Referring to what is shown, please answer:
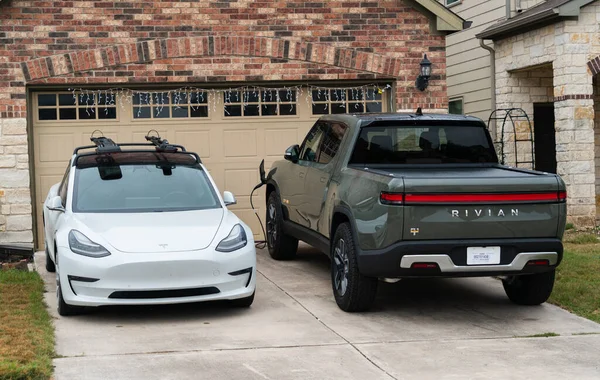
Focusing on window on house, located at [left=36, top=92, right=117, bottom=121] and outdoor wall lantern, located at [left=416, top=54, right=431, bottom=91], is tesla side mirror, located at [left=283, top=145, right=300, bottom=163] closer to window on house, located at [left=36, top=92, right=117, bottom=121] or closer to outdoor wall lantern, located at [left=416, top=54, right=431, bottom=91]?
outdoor wall lantern, located at [left=416, top=54, right=431, bottom=91]

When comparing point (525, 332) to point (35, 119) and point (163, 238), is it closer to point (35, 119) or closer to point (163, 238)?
point (163, 238)

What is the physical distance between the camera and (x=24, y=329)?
7.37 meters

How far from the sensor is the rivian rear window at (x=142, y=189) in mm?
8891

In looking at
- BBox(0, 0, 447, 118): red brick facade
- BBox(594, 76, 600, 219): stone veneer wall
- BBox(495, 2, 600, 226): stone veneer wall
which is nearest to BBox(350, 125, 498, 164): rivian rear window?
BBox(0, 0, 447, 118): red brick facade

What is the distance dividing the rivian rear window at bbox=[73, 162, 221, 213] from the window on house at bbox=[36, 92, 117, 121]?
4.02 metres

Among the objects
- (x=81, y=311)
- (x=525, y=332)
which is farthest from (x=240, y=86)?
(x=525, y=332)

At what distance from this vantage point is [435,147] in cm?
915

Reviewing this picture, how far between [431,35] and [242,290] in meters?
6.87

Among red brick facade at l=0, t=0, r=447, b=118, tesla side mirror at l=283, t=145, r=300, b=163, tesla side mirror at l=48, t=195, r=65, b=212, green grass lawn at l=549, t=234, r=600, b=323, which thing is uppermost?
red brick facade at l=0, t=0, r=447, b=118

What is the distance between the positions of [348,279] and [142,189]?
93.8 inches

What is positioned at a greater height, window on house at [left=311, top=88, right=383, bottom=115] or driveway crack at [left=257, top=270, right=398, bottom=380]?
window on house at [left=311, top=88, right=383, bottom=115]

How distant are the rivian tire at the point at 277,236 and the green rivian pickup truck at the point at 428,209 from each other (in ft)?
5.55

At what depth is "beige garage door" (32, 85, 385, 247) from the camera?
13070 mm

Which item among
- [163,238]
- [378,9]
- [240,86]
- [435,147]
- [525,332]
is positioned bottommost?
[525,332]
